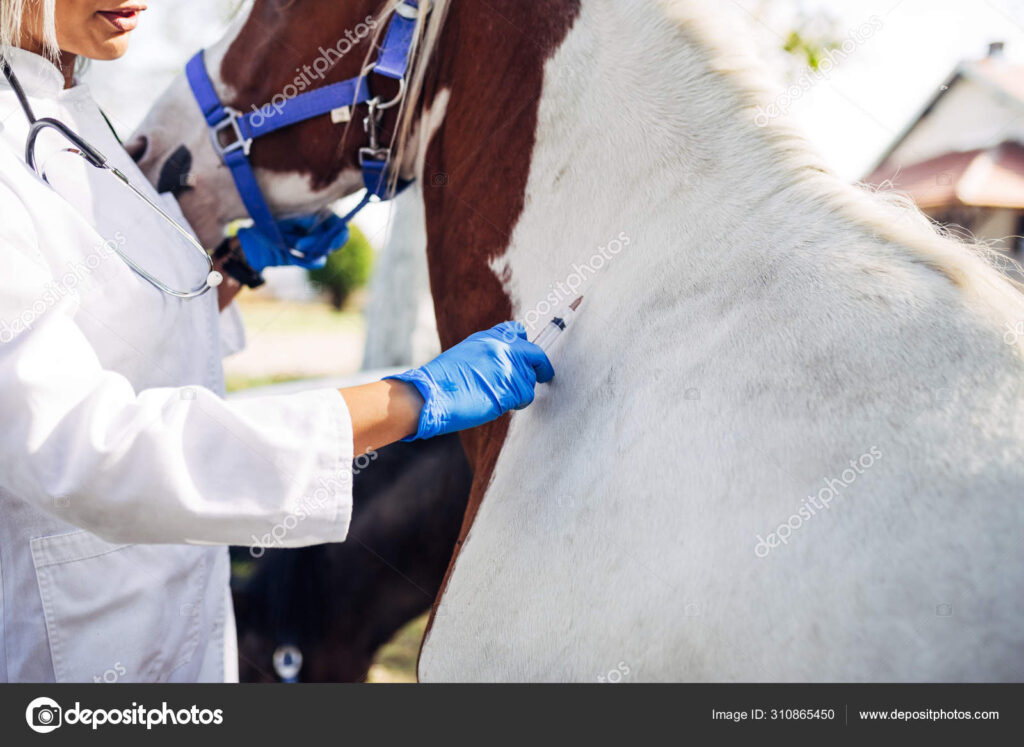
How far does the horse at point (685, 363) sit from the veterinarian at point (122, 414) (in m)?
0.20

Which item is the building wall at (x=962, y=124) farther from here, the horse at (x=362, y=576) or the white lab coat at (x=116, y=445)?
the white lab coat at (x=116, y=445)

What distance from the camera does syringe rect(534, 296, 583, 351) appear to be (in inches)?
48.3

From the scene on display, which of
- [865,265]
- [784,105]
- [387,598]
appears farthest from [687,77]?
[387,598]

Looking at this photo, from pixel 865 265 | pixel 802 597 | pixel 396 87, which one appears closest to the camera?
pixel 802 597

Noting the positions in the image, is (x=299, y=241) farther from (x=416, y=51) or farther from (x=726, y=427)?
(x=726, y=427)

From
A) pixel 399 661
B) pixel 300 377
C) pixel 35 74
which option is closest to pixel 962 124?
pixel 300 377

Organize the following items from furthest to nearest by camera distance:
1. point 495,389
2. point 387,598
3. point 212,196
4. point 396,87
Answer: point 387,598 → point 212,196 → point 396,87 → point 495,389

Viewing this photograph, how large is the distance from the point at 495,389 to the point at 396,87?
2.23 ft

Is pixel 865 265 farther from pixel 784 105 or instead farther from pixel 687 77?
pixel 687 77

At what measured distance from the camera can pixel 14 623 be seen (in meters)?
1.22
